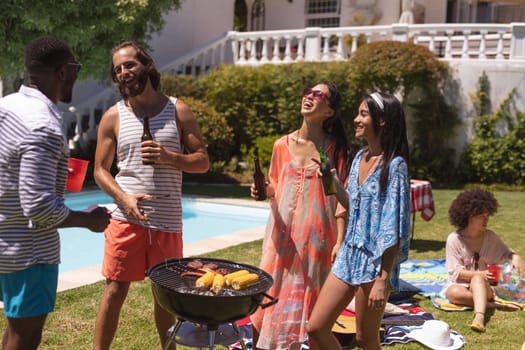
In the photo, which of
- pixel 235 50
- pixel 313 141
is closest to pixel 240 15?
pixel 235 50

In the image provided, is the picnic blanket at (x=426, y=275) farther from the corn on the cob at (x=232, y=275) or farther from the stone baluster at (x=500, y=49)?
the stone baluster at (x=500, y=49)

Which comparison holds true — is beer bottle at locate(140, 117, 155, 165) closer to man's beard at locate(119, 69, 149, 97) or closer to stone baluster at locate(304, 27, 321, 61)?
man's beard at locate(119, 69, 149, 97)

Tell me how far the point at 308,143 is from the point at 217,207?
8.18 meters

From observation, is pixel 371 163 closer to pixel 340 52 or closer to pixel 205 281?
pixel 205 281

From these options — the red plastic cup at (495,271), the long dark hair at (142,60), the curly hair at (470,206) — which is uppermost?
the long dark hair at (142,60)

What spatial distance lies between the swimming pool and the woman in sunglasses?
5.74 m

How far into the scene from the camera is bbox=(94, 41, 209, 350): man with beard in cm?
361

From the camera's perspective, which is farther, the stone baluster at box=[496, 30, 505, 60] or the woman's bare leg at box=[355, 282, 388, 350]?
the stone baluster at box=[496, 30, 505, 60]

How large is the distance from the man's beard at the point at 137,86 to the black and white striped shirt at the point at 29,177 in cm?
83

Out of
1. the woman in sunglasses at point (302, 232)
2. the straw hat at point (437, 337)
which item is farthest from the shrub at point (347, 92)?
the woman in sunglasses at point (302, 232)

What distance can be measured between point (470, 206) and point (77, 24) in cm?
946

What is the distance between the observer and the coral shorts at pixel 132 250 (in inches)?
143

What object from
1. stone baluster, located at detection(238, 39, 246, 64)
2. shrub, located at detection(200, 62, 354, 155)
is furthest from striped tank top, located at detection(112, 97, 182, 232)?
stone baluster, located at detection(238, 39, 246, 64)

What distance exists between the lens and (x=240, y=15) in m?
24.1
